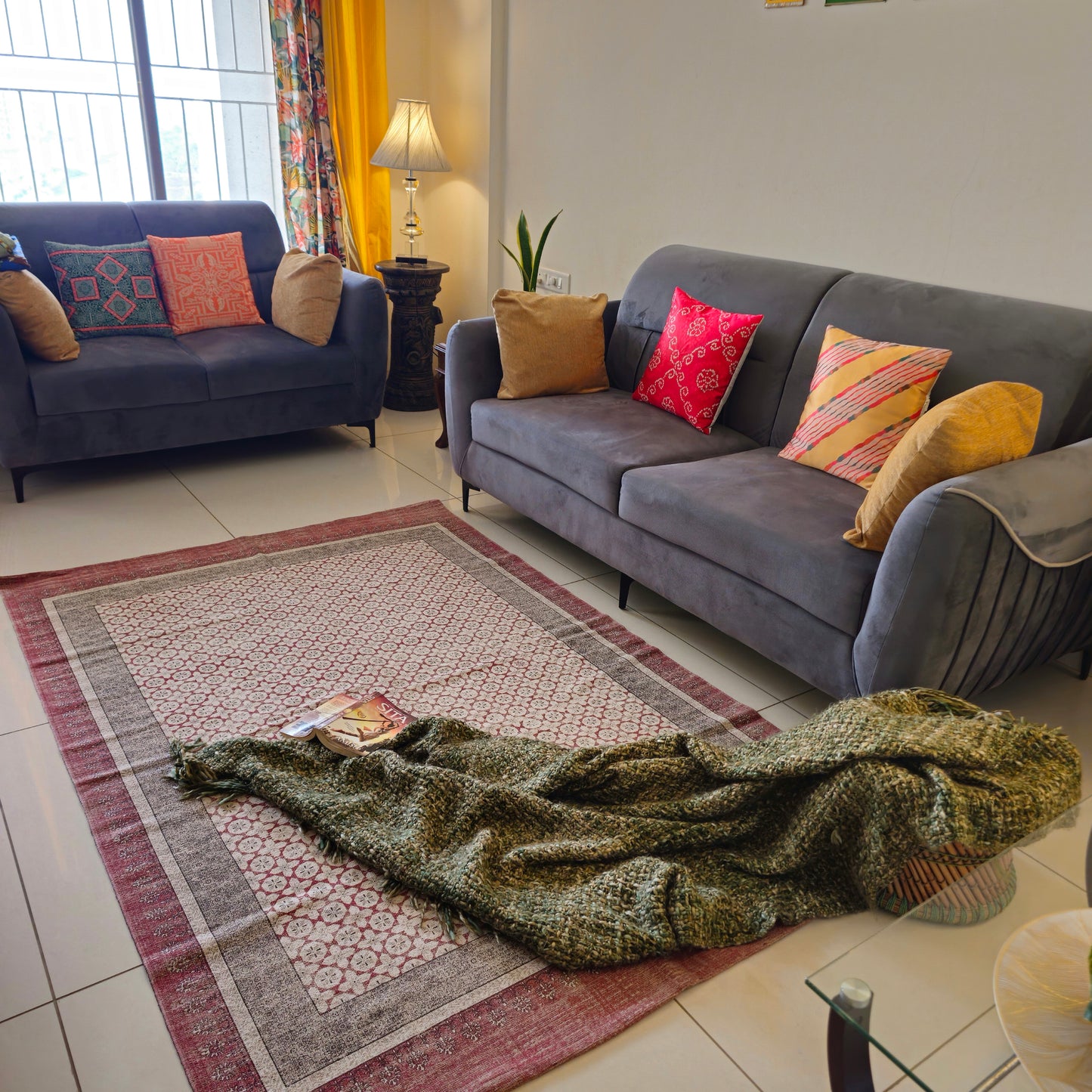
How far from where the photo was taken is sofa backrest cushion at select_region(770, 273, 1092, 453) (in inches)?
88.4

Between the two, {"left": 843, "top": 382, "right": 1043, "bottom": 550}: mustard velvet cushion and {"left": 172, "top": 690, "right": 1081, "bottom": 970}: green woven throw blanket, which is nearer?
{"left": 172, "top": 690, "right": 1081, "bottom": 970}: green woven throw blanket

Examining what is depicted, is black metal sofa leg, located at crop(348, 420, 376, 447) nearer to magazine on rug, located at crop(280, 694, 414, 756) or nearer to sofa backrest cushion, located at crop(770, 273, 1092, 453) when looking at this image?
sofa backrest cushion, located at crop(770, 273, 1092, 453)

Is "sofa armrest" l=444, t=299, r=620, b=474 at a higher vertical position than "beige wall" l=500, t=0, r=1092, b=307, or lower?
lower

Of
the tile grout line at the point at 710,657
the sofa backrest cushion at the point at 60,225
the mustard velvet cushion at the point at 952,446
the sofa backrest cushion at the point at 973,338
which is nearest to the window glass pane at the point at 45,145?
the sofa backrest cushion at the point at 60,225

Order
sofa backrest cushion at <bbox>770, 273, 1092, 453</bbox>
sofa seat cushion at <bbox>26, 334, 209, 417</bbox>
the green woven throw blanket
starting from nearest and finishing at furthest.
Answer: the green woven throw blanket, sofa backrest cushion at <bbox>770, 273, 1092, 453</bbox>, sofa seat cushion at <bbox>26, 334, 209, 417</bbox>

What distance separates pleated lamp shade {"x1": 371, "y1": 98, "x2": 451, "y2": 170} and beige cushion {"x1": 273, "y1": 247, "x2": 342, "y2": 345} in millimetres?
755

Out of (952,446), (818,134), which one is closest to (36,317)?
(818,134)

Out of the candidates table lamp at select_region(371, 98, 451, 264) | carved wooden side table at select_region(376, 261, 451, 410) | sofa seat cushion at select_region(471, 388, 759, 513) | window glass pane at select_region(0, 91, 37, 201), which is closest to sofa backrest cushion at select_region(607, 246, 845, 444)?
sofa seat cushion at select_region(471, 388, 759, 513)

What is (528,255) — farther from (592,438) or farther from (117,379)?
(117,379)

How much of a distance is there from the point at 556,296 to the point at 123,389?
152 centimetres

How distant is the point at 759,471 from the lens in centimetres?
252

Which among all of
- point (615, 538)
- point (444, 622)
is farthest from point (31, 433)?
point (615, 538)

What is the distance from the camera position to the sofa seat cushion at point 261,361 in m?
3.45

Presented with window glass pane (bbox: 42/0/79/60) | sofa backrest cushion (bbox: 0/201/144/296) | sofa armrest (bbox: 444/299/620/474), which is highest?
window glass pane (bbox: 42/0/79/60)
